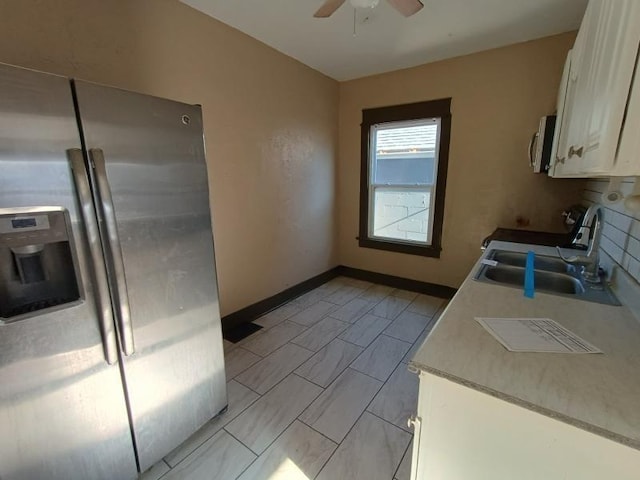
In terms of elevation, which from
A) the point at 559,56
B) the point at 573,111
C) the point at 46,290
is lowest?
the point at 46,290

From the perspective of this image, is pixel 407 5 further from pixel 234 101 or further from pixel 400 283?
pixel 400 283

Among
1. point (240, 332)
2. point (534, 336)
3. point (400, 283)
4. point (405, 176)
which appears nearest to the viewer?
point (534, 336)

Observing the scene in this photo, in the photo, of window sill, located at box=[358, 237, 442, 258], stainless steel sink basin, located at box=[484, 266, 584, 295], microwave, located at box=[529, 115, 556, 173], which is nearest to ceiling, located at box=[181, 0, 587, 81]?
microwave, located at box=[529, 115, 556, 173]

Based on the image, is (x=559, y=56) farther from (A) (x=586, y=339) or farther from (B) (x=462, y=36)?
(A) (x=586, y=339)

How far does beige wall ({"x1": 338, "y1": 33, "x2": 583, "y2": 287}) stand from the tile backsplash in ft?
3.60

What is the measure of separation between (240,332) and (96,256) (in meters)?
1.69

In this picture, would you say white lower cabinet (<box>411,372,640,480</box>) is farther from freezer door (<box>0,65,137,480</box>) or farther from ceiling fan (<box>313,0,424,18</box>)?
ceiling fan (<box>313,0,424,18</box>)

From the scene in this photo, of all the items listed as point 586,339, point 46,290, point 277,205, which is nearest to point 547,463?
point 586,339

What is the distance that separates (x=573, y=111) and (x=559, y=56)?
154 centimetres

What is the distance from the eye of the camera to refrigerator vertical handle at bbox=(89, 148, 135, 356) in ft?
3.36

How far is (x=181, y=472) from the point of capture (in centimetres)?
136

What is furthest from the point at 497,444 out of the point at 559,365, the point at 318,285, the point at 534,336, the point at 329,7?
the point at 318,285

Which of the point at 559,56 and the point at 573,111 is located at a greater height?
the point at 559,56

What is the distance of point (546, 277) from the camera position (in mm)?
1622
